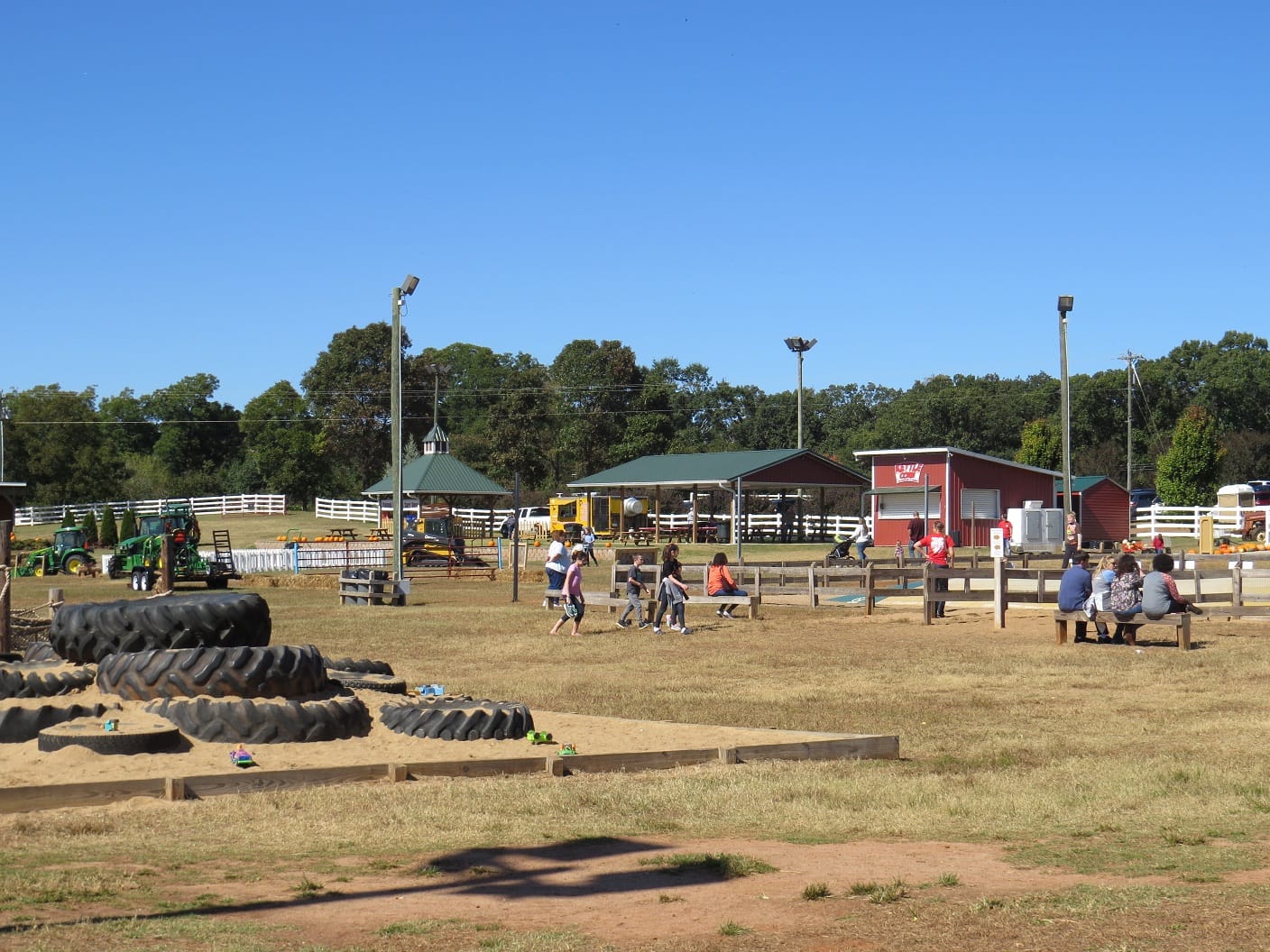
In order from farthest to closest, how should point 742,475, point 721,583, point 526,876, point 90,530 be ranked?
1. point 90,530
2. point 742,475
3. point 721,583
4. point 526,876

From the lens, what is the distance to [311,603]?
31781mm

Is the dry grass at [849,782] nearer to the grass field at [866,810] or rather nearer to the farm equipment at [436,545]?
the grass field at [866,810]

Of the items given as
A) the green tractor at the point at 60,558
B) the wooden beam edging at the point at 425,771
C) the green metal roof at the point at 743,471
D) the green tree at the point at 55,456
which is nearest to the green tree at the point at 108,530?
the green tractor at the point at 60,558

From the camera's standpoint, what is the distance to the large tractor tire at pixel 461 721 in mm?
11781

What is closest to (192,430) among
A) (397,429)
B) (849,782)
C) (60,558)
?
(60,558)

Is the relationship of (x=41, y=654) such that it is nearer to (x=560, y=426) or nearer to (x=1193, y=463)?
(x=1193, y=463)

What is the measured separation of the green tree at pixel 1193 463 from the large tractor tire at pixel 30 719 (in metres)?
66.2

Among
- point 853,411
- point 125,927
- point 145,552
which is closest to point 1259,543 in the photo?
point 145,552

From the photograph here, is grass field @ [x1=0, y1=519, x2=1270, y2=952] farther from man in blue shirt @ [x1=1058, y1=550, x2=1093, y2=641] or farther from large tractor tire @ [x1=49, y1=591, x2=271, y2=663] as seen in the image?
large tractor tire @ [x1=49, y1=591, x2=271, y2=663]

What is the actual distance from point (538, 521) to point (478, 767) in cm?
5372

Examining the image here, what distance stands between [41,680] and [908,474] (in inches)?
1756

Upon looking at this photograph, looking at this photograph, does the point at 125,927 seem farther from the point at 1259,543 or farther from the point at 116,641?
the point at 1259,543

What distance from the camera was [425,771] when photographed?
34.7 ft

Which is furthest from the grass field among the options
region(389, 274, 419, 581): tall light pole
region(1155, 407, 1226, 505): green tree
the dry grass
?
region(1155, 407, 1226, 505): green tree
